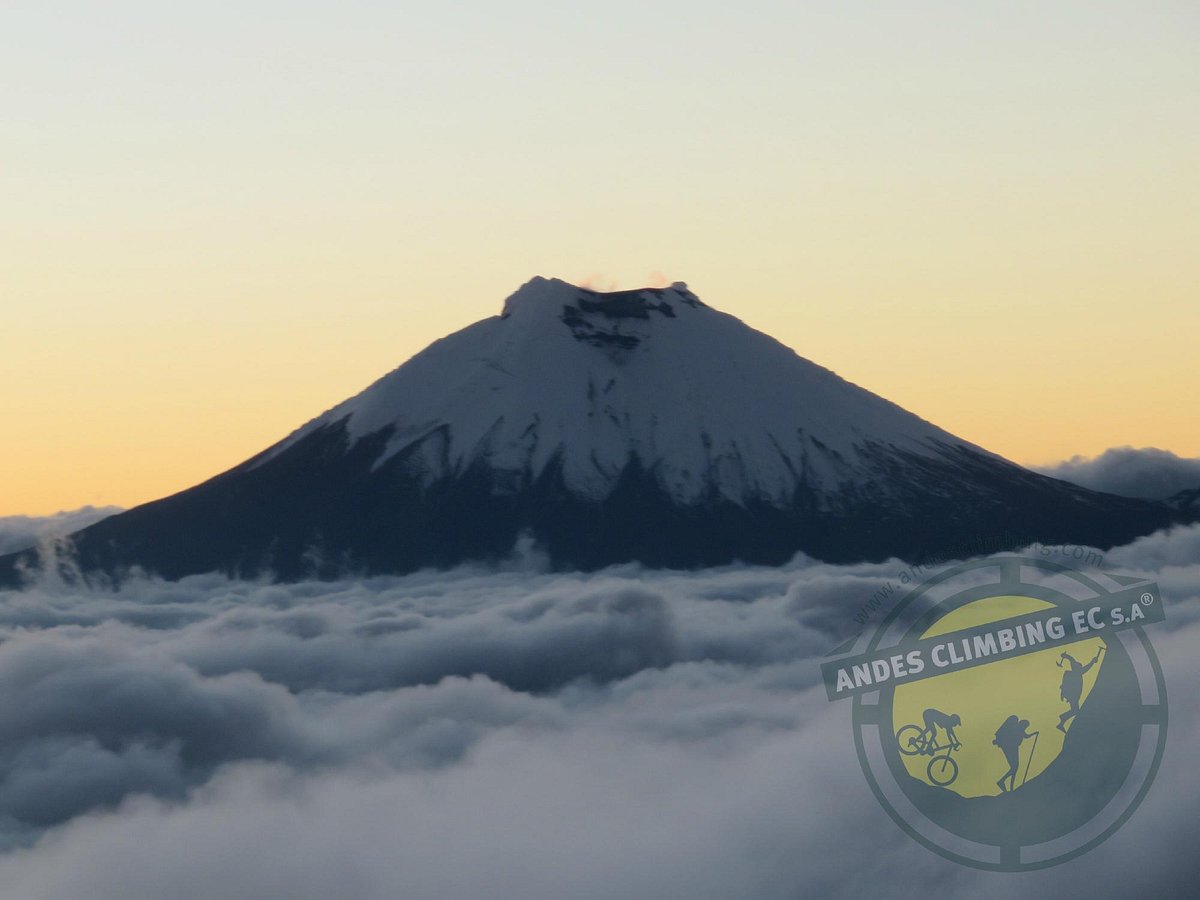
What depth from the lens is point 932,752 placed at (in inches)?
4978

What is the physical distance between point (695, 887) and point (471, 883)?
27.4 metres

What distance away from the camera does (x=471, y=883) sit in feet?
547

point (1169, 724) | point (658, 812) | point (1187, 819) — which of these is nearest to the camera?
point (1187, 819)

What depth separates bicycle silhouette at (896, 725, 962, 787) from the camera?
372 feet

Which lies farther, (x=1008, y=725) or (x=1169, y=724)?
(x=1169, y=724)

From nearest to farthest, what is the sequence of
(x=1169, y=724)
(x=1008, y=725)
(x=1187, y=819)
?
1. (x=1008, y=725)
2. (x=1187, y=819)
3. (x=1169, y=724)

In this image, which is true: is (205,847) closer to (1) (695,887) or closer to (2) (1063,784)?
(1) (695,887)

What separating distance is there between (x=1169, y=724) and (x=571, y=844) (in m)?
58.1

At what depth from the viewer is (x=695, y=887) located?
149 metres

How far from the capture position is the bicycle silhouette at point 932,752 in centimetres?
11325

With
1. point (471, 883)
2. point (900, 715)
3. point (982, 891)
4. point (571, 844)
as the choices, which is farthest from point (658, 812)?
point (982, 891)

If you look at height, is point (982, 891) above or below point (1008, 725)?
below

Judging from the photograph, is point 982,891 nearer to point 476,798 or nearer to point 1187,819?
point 1187,819

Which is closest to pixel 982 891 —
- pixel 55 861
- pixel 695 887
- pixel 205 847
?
pixel 695 887
